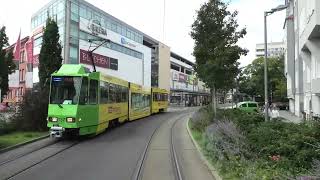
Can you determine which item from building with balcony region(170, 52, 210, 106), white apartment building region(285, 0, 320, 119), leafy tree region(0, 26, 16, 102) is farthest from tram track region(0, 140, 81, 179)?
building with balcony region(170, 52, 210, 106)

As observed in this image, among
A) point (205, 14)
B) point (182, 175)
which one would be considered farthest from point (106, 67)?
point (182, 175)

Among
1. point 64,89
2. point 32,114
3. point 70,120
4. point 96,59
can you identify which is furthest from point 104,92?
point 96,59

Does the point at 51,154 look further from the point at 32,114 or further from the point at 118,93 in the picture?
the point at 118,93

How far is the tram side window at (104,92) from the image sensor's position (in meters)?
24.9

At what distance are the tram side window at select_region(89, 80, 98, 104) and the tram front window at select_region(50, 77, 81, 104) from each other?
3.20 ft

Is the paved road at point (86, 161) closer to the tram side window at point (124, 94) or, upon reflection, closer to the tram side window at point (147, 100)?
the tram side window at point (124, 94)

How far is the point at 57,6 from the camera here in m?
64.6

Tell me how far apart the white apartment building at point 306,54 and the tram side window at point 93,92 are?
9.95 meters

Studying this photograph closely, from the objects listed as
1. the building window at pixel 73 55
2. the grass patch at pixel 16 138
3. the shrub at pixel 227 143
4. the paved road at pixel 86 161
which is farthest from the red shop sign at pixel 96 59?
the shrub at pixel 227 143

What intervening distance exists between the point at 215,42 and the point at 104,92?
7.99 m

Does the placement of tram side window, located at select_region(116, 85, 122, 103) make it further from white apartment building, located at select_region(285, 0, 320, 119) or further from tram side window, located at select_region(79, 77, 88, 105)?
white apartment building, located at select_region(285, 0, 320, 119)

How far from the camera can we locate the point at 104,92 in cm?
2570

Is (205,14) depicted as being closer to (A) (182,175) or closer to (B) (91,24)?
(A) (182,175)

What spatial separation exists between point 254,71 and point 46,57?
8279 cm
